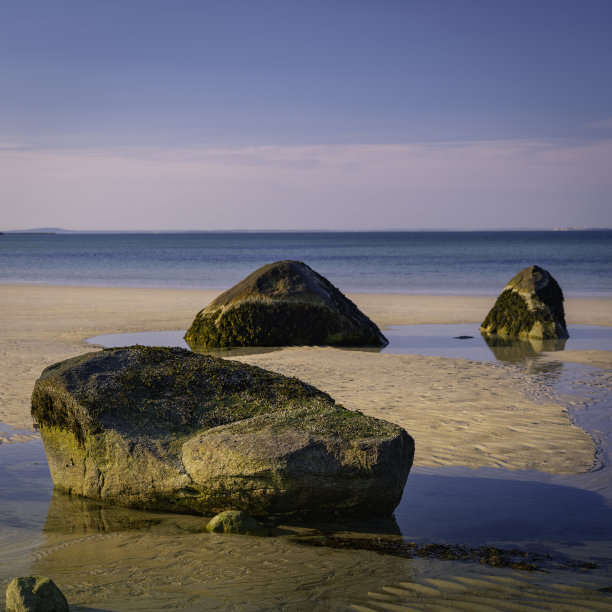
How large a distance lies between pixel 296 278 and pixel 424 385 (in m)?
5.82

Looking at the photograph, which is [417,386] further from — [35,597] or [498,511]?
[35,597]

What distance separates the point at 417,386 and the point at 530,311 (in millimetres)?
7592

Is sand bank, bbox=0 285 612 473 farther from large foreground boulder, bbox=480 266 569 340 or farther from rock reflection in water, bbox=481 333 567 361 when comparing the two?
large foreground boulder, bbox=480 266 569 340

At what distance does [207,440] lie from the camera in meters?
5.67

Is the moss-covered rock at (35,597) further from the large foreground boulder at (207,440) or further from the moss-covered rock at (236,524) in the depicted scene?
the large foreground boulder at (207,440)

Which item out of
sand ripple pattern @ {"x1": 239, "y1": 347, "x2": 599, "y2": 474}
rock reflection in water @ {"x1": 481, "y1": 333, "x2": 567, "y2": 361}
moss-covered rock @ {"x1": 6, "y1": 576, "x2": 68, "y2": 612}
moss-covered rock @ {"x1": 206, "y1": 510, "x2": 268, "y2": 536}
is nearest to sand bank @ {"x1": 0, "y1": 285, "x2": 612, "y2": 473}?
sand ripple pattern @ {"x1": 239, "y1": 347, "x2": 599, "y2": 474}

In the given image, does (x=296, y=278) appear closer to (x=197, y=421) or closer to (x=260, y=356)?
(x=260, y=356)

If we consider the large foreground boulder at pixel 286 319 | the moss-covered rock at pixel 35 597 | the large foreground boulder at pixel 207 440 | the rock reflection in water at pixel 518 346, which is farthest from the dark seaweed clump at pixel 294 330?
the moss-covered rock at pixel 35 597

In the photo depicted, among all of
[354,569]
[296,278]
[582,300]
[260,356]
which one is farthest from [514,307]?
[354,569]

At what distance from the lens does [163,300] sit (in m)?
26.0

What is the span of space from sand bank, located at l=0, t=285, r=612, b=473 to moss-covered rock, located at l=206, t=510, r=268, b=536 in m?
2.23

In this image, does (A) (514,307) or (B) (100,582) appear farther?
(A) (514,307)

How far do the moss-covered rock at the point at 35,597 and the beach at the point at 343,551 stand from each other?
0.89 feet

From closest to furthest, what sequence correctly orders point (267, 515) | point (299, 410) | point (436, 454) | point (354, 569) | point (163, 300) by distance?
1. point (354, 569)
2. point (267, 515)
3. point (299, 410)
4. point (436, 454)
5. point (163, 300)
